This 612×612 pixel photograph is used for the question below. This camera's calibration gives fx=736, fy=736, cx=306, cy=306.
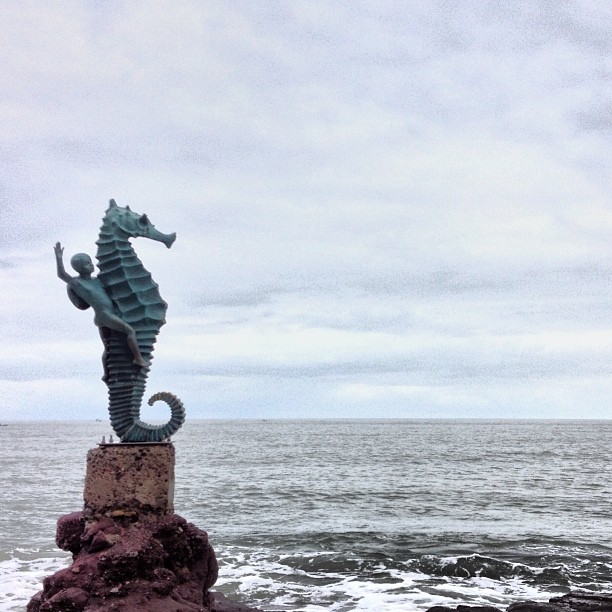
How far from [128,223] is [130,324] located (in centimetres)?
141

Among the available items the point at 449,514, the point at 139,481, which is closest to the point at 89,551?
the point at 139,481

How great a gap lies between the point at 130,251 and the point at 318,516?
1567 centimetres

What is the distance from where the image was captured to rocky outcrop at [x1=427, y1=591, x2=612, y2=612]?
11.7m

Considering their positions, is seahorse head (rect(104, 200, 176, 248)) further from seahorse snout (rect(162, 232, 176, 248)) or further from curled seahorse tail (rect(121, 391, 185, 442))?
curled seahorse tail (rect(121, 391, 185, 442))

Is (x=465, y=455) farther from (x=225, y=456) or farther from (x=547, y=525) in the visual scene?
(x=547, y=525)

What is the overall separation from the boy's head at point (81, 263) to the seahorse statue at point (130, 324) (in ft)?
0.63

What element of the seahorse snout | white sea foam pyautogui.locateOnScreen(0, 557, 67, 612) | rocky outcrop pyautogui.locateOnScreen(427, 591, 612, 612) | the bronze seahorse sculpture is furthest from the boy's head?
rocky outcrop pyautogui.locateOnScreen(427, 591, 612, 612)

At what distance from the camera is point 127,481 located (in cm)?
902

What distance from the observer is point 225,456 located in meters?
52.8

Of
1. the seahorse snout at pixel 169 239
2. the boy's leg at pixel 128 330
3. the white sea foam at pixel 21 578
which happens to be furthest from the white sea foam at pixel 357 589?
the seahorse snout at pixel 169 239

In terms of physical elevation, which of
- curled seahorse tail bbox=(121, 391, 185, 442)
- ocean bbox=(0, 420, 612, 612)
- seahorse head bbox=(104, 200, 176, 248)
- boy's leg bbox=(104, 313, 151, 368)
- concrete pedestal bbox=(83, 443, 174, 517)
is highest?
seahorse head bbox=(104, 200, 176, 248)

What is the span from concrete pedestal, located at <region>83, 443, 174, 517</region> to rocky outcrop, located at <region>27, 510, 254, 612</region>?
10cm

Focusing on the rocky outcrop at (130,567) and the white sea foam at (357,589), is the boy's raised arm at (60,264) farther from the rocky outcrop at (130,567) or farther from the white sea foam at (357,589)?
the white sea foam at (357,589)

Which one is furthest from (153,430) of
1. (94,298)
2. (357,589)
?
(357,589)
